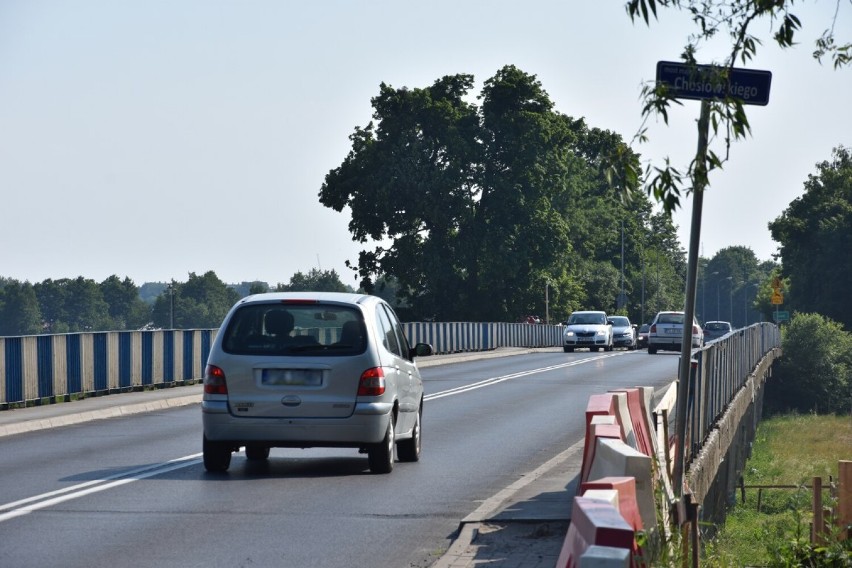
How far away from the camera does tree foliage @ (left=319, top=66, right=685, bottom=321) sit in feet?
248

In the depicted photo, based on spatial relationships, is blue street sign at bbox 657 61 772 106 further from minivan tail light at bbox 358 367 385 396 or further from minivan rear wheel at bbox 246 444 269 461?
minivan rear wheel at bbox 246 444 269 461

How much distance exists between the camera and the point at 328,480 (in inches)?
511

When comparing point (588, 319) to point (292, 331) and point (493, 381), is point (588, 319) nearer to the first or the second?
point (493, 381)

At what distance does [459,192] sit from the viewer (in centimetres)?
7631

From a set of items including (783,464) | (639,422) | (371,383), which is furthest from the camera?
(783,464)

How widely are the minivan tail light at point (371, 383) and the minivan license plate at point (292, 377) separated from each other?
14.4 inches

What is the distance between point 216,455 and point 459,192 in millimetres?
63281

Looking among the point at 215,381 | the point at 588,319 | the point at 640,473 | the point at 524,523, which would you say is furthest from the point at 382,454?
the point at 588,319

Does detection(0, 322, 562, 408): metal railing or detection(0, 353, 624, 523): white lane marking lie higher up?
detection(0, 322, 562, 408): metal railing

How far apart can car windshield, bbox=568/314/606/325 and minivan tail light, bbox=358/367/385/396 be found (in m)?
47.1

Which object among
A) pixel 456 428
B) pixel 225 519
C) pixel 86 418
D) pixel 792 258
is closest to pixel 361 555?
pixel 225 519

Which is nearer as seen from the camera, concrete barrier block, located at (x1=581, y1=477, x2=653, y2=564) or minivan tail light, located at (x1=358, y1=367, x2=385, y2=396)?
concrete barrier block, located at (x1=581, y1=477, x2=653, y2=564)

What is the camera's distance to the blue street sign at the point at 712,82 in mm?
7402

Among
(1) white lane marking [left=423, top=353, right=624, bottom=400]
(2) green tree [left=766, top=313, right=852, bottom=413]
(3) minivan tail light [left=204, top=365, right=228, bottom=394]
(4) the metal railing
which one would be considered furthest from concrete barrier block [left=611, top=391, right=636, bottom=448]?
(2) green tree [left=766, top=313, right=852, bottom=413]
